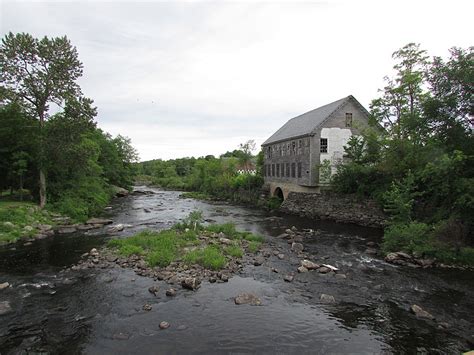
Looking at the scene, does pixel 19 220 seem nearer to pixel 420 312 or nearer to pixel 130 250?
pixel 130 250

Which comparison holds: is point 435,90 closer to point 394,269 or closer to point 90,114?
point 394,269

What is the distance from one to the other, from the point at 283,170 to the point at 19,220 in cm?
2780

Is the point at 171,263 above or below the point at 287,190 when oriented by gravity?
below

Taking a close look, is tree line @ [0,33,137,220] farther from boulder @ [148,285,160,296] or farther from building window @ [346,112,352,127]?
building window @ [346,112,352,127]

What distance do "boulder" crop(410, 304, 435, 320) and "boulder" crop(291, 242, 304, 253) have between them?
7.53 meters

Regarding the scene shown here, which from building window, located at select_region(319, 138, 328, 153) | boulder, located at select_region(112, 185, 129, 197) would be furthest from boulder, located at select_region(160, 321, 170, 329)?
boulder, located at select_region(112, 185, 129, 197)

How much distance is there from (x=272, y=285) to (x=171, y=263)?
482 cm

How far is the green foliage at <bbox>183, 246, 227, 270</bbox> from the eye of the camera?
45.8 feet

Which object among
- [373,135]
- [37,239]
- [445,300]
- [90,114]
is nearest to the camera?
[445,300]

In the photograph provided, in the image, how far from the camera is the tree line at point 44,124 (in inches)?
909

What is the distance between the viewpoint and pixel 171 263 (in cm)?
1416

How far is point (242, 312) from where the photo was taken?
1027 cm

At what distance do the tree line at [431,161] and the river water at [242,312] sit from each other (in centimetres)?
291

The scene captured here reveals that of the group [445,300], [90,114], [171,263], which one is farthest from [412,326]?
[90,114]
